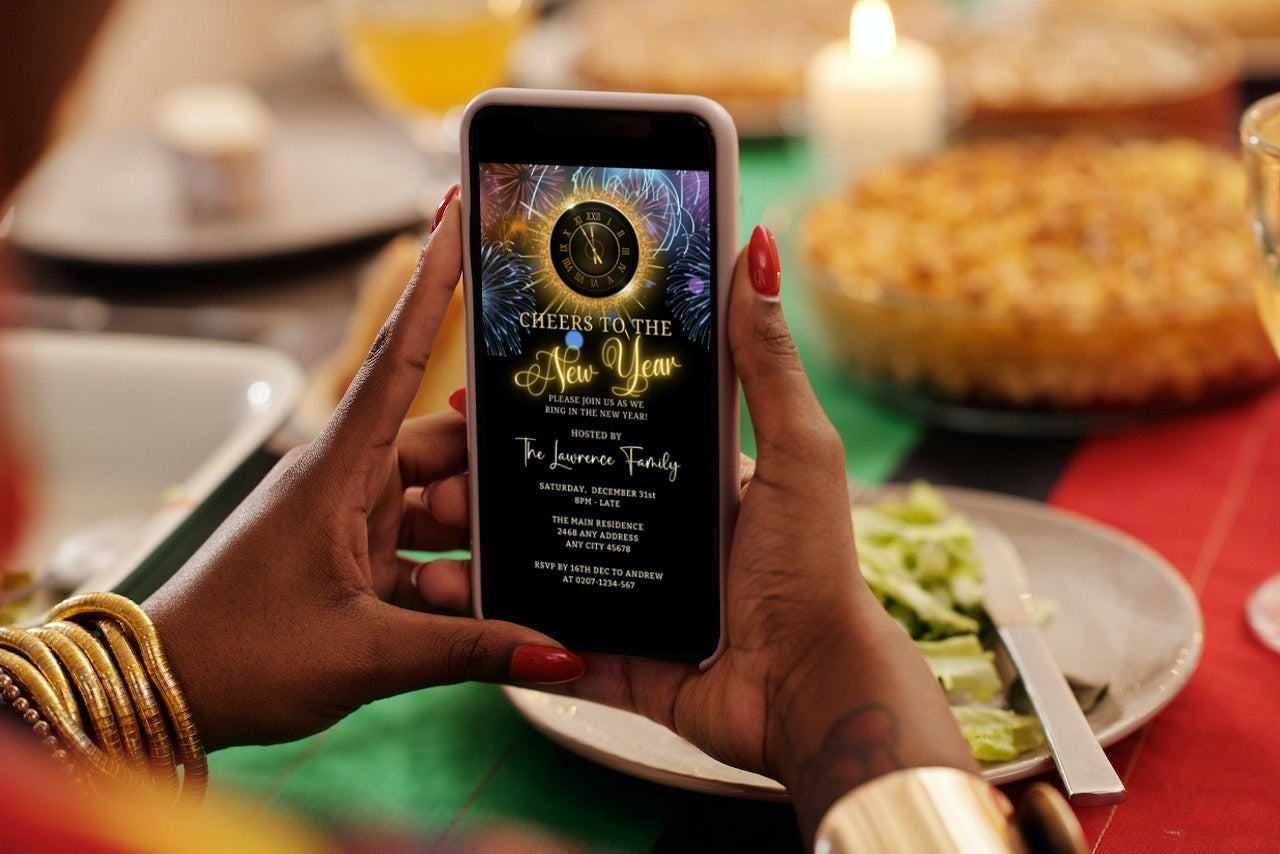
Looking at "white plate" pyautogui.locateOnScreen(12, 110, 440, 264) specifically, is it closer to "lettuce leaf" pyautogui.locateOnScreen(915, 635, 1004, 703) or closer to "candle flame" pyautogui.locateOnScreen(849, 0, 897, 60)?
"candle flame" pyautogui.locateOnScreen(849, 0, 897, 60)

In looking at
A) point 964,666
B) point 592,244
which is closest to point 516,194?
point 592,244

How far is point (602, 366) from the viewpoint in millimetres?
580

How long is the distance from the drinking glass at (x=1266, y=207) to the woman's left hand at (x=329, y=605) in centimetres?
45

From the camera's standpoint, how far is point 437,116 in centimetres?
162

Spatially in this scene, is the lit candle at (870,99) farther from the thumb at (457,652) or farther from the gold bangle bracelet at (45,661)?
the gold bangle bracelet at (45,661)

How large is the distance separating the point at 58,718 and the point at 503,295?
10.6 inches

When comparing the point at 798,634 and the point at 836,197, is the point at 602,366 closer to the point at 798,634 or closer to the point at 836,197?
the point at 798,634

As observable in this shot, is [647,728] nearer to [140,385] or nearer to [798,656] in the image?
[798,656]

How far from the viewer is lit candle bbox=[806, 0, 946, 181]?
1556 millimetres

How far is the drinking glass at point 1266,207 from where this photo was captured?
727 mm

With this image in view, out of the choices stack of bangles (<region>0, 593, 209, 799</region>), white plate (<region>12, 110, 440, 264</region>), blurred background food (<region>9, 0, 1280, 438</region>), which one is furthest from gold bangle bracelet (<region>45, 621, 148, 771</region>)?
white plate (<region>12, 110, 440, 264</region>)

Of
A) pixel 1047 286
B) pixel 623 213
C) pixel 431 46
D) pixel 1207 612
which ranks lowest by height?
pixel 1207 612

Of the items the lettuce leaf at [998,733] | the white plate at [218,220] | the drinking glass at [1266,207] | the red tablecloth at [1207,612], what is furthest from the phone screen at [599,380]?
the white plate at [218,220]

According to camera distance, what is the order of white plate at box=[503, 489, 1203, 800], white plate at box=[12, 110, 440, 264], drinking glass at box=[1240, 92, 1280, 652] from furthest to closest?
white plate at box=[12, 110, 440, 264]
drinking glass at box=[1240, 92, 1280, 652]
white plate at box=[503, 489, 1203, 800]
